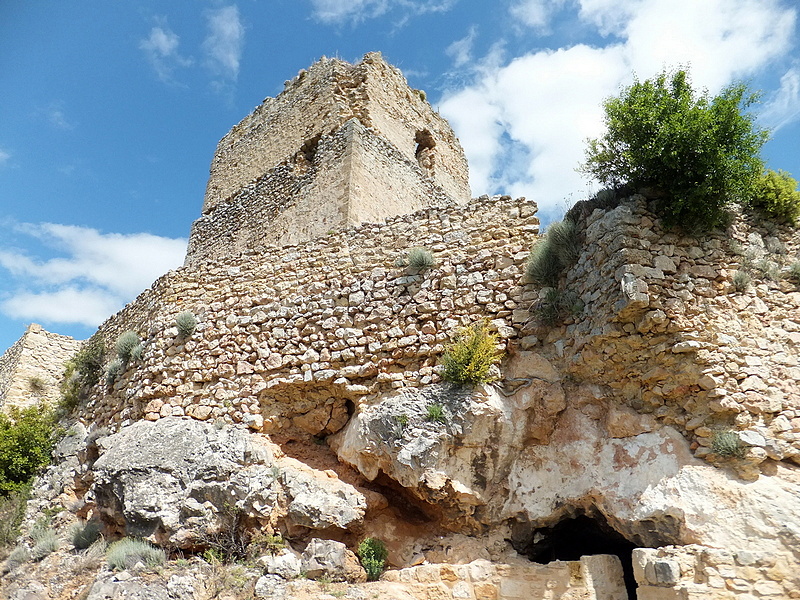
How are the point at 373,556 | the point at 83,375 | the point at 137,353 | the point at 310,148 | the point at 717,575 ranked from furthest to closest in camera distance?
the point at 310,148 → the point at 83,375 → the point at 137,353 → the point at 373,556 → the point at 717,575

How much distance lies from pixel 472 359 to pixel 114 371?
6.07m

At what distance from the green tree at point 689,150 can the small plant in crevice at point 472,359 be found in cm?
246

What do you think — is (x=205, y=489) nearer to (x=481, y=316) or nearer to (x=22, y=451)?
(x=481, y=316)

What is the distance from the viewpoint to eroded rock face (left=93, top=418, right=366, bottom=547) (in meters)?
6.25

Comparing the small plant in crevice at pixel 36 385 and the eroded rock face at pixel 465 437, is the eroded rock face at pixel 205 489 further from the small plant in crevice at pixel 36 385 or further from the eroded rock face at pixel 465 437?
the small plant in crevice at pixel 36 385

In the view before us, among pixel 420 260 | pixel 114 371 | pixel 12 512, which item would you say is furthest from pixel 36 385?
pixel 420 260

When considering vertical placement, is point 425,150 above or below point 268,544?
above

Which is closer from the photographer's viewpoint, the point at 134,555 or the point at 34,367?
the point at 134,555

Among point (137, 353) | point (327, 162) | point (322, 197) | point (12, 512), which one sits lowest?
point (12, 512)

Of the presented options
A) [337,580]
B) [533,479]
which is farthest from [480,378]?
[337,580]

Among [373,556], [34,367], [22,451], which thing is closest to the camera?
[373,556]

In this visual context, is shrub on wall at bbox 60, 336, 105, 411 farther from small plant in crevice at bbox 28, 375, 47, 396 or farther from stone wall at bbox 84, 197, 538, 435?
small plant in crevice at bbox 28, 375, 47, 396

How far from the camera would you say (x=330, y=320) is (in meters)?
7.61

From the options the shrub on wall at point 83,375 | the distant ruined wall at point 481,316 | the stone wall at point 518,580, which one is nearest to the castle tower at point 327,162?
the distant ruined wall at point 481,316
